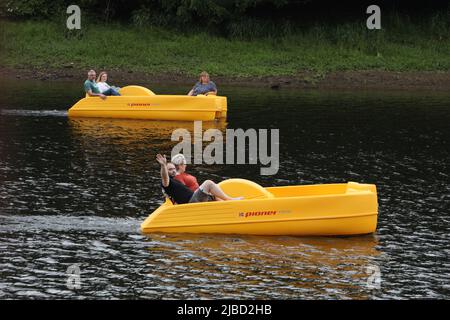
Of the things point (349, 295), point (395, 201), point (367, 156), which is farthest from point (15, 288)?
point (367, 156)

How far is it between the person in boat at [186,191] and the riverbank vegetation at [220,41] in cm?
2979

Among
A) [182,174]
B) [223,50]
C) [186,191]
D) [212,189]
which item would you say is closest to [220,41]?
[223,50]

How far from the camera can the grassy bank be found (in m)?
51.3

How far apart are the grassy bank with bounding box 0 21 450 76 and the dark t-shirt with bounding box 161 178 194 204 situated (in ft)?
97.6

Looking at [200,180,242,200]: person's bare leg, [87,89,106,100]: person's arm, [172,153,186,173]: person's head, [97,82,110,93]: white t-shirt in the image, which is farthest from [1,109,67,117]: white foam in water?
[200,180,242,200]: person's bare leg

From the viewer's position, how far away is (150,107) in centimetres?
3841

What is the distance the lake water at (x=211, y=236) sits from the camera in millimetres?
17609

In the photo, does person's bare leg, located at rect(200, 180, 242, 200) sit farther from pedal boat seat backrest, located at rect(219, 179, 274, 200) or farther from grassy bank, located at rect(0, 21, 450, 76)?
grassy bank, located at rect(0, 21, 450, 76)

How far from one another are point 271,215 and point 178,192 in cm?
203

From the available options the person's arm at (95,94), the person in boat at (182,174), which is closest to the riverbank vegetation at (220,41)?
the person's arm at (95,94)

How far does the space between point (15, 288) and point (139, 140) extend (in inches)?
648

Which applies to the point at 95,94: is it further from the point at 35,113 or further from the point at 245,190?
the point at 245,190

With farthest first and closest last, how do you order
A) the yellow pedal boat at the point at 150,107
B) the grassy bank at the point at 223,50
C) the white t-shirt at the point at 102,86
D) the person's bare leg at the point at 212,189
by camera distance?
the grassy bank at the point at 223,50 < the white t-shirt at the point at 102,86 < the yellow pedal boat at the point at 150,107 < the person's bare leg at the point at 212,189

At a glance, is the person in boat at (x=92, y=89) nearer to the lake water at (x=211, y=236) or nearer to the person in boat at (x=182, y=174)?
the lake water at (x=211, y=236)
